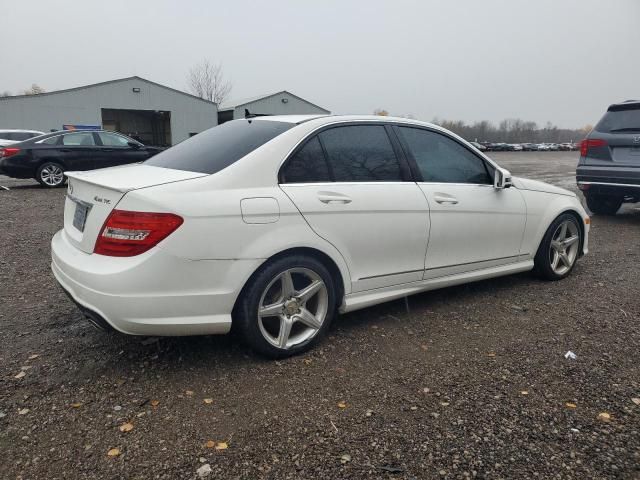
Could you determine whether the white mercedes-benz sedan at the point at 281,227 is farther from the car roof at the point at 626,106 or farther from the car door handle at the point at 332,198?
the car roof at the point at 626,106

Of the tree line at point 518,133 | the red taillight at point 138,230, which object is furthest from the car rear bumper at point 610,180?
the tree line at point 518,133

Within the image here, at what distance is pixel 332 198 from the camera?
10.5ft

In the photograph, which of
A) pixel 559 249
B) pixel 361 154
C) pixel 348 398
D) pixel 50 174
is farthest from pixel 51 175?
pixel 348 398

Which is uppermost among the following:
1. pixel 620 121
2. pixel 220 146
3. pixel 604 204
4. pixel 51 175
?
pixel 620 121

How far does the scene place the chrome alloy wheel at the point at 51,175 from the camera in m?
11.9

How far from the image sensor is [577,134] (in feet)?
335

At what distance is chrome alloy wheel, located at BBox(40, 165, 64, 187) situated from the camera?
1189 cm

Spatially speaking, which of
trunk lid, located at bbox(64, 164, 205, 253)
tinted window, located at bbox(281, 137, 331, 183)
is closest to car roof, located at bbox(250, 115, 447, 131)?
tinted window, located at bbox(281, 137, 331, 183)

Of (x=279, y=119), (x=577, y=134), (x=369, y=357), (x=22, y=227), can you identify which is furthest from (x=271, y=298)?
(x=577, y=134)

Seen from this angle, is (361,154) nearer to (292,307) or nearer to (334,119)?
(334,119)

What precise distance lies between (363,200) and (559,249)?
2.58 meters

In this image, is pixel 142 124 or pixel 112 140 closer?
pixel 112 140

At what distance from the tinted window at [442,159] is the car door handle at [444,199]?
144mm

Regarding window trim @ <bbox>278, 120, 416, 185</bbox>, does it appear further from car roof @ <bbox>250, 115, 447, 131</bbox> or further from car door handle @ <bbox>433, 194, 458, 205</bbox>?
car door handle @ <bbox>433, 194, 458, 205</bbox>
